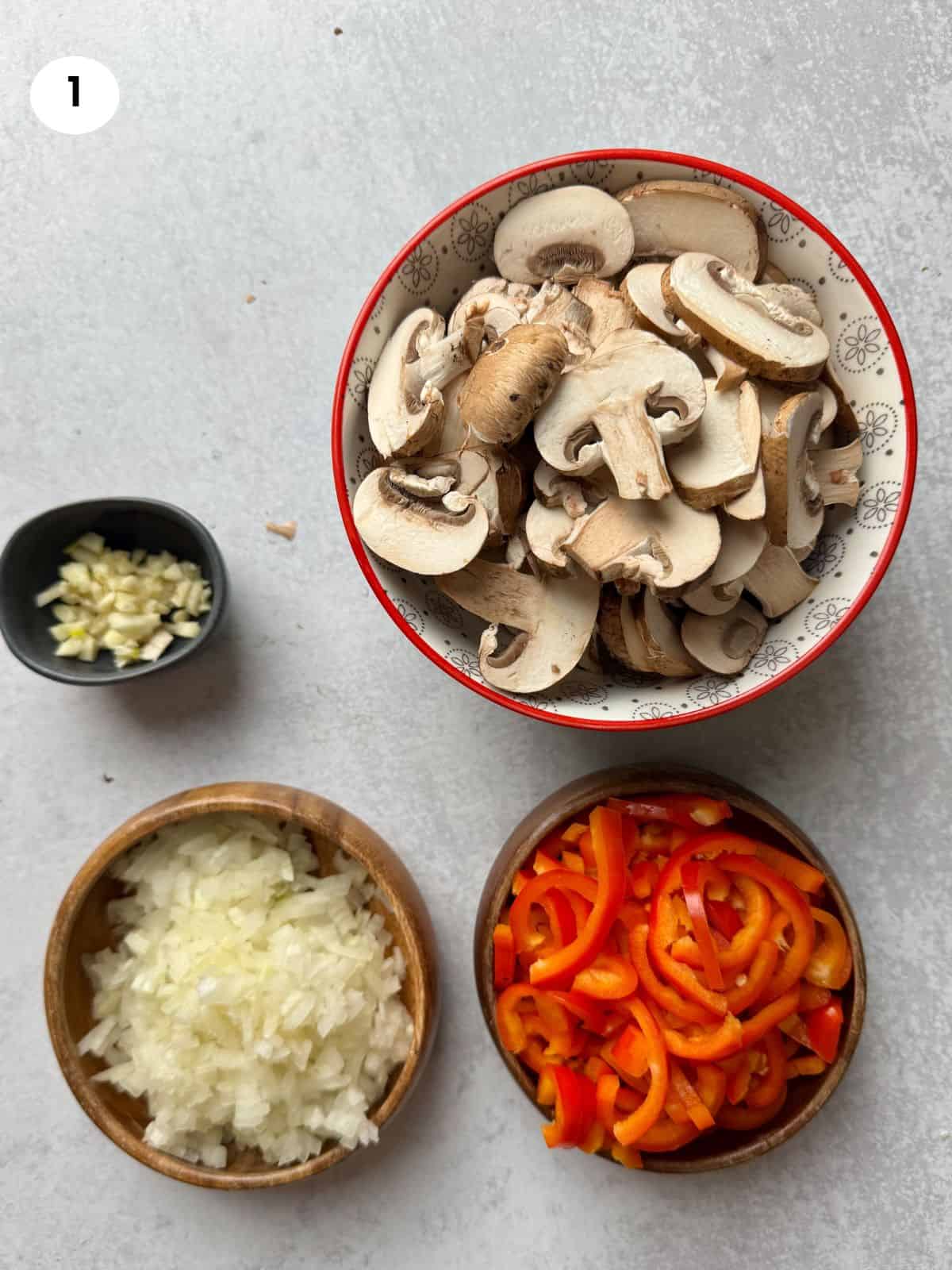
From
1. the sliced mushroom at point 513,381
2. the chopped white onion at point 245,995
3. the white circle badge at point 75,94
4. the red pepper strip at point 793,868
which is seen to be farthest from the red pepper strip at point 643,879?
the white circle badge at point 75,94

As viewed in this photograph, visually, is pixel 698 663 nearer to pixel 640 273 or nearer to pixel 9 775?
pixel 640 273

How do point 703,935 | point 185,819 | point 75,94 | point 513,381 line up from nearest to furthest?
point 513,381, point 703,935, point 185,819, point 75,94

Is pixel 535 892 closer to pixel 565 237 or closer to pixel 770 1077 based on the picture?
pixel 770 1077

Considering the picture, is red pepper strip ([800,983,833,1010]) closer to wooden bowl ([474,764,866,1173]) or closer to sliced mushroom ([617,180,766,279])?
wooden bowl ([474,764,866,1173])

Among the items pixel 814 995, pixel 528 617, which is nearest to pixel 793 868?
pixel 814 995

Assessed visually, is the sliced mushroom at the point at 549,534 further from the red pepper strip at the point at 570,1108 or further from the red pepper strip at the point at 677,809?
the red pepper strip at the point at 570,1108

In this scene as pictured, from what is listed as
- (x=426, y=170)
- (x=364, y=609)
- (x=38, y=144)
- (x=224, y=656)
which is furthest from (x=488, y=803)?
(x=38, y=144)
